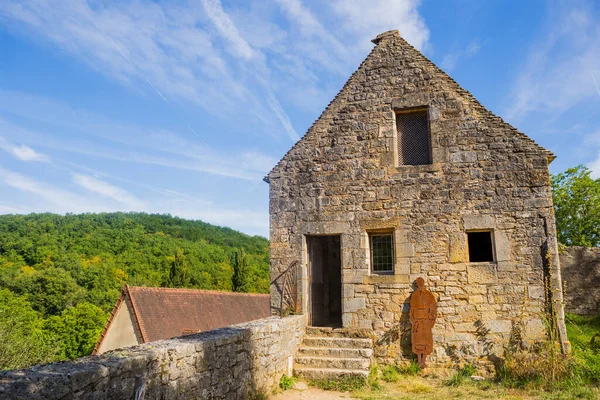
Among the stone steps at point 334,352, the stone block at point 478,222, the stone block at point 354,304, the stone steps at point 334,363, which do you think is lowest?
the stone steps at point 334,363

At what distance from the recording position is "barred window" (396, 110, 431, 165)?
925 centimetres

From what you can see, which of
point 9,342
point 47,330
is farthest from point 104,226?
point 9,342

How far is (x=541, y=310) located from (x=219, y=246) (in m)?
53.2

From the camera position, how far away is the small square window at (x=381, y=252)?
29.7 ft

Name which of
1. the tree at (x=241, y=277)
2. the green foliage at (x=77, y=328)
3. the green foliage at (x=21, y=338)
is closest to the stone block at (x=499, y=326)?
the green foliage at (x=21, y=338)

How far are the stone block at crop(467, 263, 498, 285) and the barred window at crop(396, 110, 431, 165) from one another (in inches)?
88.1

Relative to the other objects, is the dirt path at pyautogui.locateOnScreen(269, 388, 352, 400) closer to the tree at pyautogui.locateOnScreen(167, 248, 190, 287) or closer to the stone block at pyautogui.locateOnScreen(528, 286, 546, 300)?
the stone block at pyautogui.locateOnScreen(528, 286, 546, 300)

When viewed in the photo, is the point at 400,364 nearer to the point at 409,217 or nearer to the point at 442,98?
the point at 409,217

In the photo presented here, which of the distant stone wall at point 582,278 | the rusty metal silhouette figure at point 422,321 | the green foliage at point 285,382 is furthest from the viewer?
the distant stone wall at point 582,278

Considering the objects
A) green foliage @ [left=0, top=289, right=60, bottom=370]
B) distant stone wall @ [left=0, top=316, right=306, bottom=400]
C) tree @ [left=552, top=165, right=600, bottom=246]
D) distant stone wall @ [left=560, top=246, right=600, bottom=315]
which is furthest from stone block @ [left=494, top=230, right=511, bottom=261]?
green foliage @ [left=0, top=289, right=60, bottom=370]

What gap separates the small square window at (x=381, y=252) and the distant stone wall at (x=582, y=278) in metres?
6.35

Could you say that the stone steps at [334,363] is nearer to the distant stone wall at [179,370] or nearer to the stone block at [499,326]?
the distant stone wall at [179,370]

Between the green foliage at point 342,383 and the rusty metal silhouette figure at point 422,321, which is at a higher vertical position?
the rusty metal silhouette figure at point 422,321

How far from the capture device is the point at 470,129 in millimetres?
8797
